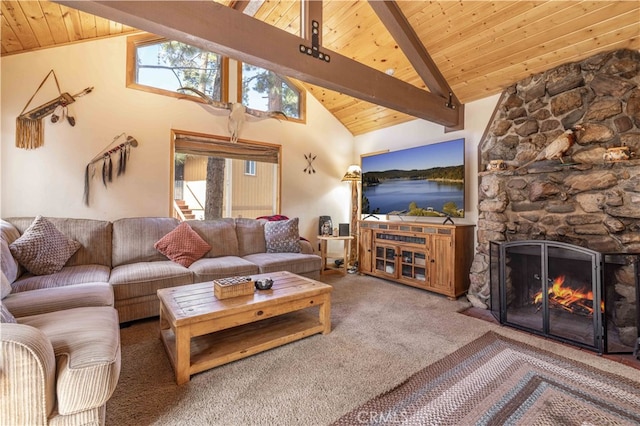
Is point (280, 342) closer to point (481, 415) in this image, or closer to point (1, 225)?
point (481, 415)

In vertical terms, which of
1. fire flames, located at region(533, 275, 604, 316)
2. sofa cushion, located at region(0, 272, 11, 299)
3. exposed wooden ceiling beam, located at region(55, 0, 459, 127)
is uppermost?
exposed wooden ceiling beam, located at region(55, 0, 459, 127)

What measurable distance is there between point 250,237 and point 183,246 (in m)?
0.88

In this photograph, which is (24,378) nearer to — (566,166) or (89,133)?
(89,133)

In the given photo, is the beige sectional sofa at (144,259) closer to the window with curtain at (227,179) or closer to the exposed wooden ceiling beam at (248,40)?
the window with curtain at (227,179)

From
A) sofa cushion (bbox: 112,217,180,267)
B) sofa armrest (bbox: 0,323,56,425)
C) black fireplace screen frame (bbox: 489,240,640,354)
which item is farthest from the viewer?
sofa cushion (bbox: 112,217,180,267)

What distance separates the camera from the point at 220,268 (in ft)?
9.78

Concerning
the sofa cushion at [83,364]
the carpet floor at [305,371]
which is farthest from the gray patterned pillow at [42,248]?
the sofa cushion at [83,364]

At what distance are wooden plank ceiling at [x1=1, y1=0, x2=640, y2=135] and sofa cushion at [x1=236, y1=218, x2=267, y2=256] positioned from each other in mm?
2567

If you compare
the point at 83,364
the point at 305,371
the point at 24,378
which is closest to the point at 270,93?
the point at 305,371

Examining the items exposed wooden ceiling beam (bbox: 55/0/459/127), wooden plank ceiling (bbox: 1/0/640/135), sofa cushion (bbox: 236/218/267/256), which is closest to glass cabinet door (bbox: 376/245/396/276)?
sofa cushion (bbox: 236/218/267/256)

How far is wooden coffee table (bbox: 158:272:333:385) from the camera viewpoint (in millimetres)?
1780

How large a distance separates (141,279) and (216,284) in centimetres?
93

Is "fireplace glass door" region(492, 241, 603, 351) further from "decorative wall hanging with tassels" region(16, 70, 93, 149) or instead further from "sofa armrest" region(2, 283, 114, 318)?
"decorative wall hanging with tassels" region(16, 70, 93, 149)

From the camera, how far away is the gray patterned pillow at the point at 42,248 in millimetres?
2443
